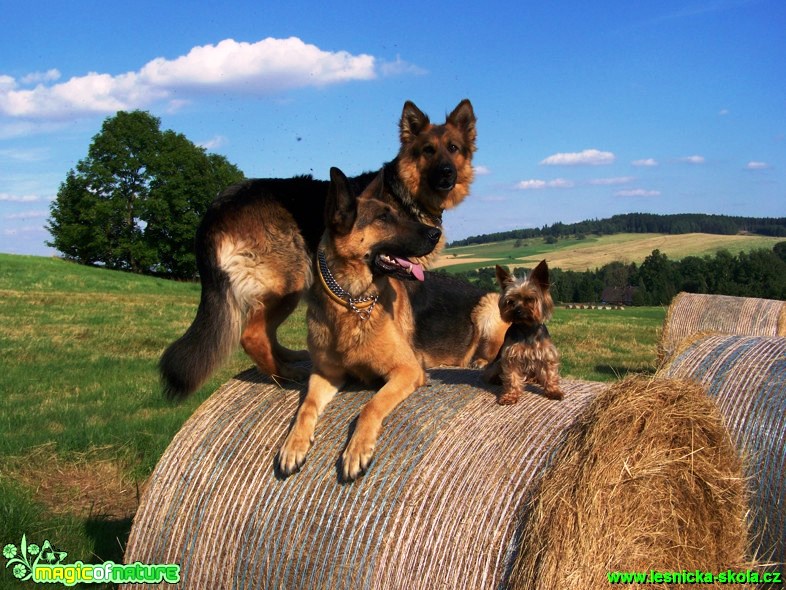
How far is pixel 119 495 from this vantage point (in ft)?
18.4

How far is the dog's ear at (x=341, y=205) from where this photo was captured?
14.4ft

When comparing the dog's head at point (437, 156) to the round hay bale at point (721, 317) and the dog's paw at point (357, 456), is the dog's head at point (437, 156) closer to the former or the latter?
the dog's paw at point (357, 456)

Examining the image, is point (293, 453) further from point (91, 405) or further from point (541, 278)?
point (91, 405)

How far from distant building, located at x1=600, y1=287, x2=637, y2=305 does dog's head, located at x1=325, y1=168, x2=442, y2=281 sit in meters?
31.3

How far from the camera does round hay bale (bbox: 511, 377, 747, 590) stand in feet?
10.2

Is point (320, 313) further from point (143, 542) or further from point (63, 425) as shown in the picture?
point (63, 425)

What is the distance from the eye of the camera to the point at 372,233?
4.52m

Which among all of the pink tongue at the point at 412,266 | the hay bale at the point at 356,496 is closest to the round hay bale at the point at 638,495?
the hay bale at the point at 356,496

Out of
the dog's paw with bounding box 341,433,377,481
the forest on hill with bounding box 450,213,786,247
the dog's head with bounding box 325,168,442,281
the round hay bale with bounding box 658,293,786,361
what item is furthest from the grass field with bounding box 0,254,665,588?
the forest on hill with bounding box 450,213,786,247

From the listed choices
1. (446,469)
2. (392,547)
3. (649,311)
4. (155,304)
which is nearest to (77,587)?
(392,547)

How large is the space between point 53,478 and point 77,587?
1.81 metres

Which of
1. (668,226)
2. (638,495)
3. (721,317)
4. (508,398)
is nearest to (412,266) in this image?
(508,398)

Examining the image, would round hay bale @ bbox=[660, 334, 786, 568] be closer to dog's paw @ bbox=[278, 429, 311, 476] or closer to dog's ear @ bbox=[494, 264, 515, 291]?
dog's ear @ bbox=[494, 264, 515, 291]

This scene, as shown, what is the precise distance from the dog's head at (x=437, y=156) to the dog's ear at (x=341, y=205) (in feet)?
7.33
